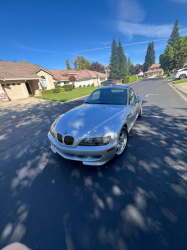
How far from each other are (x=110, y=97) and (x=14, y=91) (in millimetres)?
16686

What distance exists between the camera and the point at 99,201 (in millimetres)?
1869

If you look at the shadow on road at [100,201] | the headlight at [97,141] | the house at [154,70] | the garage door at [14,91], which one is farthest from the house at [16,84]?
the house at [154,70]

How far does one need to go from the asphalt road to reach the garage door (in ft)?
50.4

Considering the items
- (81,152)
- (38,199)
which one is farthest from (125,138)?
(38,199)

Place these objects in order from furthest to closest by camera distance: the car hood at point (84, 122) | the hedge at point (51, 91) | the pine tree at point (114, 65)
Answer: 1. the pine tree at point (114, 65)
2. the hedge at point (51, 91)
3. the car hood at point (84, 122)

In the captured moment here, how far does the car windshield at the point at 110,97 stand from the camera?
137 inches

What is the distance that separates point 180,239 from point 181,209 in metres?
0.40

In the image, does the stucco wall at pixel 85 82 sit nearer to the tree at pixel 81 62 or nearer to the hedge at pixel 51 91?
the hedge at pixel 51 91

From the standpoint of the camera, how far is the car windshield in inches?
137

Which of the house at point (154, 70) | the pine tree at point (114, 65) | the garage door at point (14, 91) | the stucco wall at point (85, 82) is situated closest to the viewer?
the garage door at point (14, 91)

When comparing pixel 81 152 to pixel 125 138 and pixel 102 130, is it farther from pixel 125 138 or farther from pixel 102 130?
pixel 125 138

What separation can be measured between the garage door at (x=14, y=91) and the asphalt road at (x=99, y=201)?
15359mm

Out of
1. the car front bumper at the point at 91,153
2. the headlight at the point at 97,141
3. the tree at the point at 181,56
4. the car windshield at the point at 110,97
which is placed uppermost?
the tree at the point at 181,56

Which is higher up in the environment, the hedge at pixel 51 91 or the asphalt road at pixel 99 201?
the asphalt road at pixel 99 201
